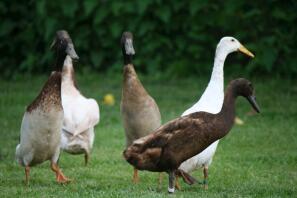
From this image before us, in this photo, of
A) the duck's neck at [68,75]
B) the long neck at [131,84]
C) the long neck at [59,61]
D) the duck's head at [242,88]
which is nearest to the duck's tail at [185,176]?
the duck's head at [242,88]

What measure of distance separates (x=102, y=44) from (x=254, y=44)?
10.2ft

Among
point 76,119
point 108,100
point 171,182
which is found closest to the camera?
point 171,182

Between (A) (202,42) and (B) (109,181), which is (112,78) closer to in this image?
(A) (202,42)

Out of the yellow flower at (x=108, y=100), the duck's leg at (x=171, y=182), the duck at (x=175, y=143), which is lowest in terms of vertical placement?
the duck's leg at (x=171, y=182)

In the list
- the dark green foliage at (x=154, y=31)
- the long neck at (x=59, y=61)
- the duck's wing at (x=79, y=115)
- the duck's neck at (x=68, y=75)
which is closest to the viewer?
the long neck at (x=59, y=61)

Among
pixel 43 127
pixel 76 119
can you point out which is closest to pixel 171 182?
pixel 43 127

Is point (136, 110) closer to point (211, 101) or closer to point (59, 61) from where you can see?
point (211, 101)

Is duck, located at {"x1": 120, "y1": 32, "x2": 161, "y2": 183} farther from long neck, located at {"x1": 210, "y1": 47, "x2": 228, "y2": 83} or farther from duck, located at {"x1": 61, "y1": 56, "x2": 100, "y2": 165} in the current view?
duck, located at {"x1": 61, "y1": 56, "x2": 100, "y2": 165}

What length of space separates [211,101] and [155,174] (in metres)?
1.25

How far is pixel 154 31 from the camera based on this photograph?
54.3 feet

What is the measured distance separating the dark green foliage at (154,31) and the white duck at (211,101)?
545 centimetres

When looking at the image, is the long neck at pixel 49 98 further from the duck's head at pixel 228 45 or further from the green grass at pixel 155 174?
the duck's head at pixel 228 45

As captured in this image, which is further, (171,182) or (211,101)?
(211,101)

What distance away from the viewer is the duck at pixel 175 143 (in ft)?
25.1
